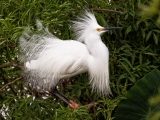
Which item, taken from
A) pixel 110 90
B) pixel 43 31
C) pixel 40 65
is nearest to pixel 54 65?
pixel 40 65

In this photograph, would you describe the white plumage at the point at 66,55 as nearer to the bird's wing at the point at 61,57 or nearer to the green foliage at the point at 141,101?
the bird's wing at the point at 61,57

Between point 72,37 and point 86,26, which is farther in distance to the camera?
point 72,37

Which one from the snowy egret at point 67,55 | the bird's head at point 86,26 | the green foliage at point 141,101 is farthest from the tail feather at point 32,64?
the green foliage at point 141,101

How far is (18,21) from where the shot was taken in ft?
5.89

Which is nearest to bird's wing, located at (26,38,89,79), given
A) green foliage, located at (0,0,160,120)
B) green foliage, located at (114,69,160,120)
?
green foliage, located at (0,0,160,120)

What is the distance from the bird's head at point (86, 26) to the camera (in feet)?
6.10

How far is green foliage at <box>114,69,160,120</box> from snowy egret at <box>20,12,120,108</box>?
0.63ft

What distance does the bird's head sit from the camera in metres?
1.86

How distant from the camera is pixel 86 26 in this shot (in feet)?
6.23

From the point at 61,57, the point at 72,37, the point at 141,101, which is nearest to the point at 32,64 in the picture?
the point at 61,57

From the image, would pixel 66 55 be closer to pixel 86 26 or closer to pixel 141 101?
pixel 86 26

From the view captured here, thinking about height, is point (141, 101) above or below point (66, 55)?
below

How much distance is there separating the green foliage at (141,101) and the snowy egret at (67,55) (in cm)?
19

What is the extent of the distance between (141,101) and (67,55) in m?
0.52
